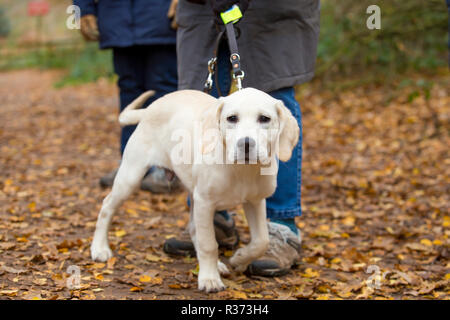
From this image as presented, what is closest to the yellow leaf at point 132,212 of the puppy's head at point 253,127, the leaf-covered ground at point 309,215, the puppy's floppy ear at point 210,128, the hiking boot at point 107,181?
the leaf-covered ground at point 309,215

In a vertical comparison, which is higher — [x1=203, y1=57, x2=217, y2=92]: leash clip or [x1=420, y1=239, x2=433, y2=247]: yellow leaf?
[x1=203, y1=57, x2=217, y2=92]: leash clip

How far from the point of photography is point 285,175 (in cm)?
335

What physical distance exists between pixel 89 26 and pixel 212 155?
2592 mm

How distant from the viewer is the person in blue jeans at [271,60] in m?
3.18

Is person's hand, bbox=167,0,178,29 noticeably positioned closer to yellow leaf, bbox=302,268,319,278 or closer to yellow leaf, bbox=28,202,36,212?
yellow leaf, bbox=28,202,36,212

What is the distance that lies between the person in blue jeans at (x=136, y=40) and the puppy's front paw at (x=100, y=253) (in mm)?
1652

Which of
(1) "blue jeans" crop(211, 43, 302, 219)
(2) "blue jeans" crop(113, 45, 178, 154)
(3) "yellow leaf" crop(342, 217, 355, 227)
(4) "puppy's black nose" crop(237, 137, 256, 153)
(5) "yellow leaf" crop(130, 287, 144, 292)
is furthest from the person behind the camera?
(2) "blue jeans" crop(113, 45, 178, 154)

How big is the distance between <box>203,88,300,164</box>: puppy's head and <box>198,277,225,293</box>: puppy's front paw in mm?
761

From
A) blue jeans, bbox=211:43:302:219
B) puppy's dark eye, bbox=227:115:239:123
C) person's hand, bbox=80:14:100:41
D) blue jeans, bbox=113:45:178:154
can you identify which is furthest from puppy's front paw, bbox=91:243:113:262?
person's hand, bbox=80:14:100:41

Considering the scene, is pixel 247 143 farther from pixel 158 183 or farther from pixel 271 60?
pixel 158 183

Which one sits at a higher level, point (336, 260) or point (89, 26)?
point (89, 26)

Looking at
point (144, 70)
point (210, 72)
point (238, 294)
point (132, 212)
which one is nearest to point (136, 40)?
point (144, 70)

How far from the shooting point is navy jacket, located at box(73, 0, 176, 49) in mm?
4570

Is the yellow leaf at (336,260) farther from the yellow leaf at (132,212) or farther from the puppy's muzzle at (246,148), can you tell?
the yellow leaf at (132,212)
